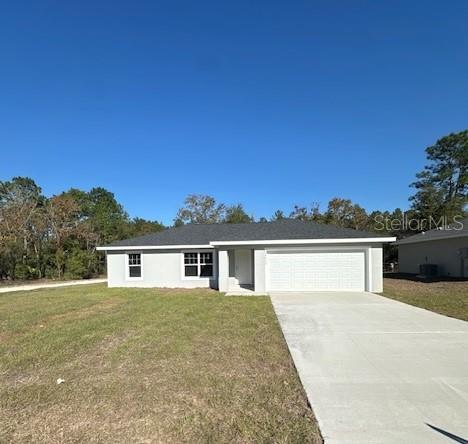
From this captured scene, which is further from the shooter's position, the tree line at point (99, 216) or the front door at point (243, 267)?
the tree line at point (99, 216)

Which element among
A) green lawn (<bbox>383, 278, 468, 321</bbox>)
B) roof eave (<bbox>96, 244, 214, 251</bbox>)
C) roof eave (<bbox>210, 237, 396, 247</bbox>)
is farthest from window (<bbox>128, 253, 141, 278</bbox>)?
green lawn (<bbox>383, 278, 468, 321</bbox>)

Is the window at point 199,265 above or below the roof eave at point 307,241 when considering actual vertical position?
below

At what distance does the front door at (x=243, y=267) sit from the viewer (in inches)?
777

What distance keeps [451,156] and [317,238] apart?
3575cm

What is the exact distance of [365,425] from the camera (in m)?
3.60

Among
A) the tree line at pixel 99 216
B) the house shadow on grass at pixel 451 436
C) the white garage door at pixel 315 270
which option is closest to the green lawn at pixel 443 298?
the white garage door at pixel 315 270

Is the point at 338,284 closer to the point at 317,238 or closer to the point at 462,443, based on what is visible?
the point at 317,238

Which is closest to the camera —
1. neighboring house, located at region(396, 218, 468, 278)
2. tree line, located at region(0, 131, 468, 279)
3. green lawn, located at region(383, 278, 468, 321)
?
green lawn, located at region(383, 278, 468, 321)

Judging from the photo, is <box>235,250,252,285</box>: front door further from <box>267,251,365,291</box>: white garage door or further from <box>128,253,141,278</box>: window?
<box>128,253,141,278</box>: window

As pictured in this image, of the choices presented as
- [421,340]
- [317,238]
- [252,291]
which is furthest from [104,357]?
[317,238]

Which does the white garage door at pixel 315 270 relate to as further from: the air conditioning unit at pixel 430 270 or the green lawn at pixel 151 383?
the air conditioning unit at pixel 430 270

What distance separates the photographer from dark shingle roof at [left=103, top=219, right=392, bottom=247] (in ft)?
55.3

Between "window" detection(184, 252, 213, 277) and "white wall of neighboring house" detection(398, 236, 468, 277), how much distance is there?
1476cm

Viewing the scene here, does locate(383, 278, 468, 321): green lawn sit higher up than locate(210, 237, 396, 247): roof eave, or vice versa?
locate(210, 237, 396, 247): roof eave
